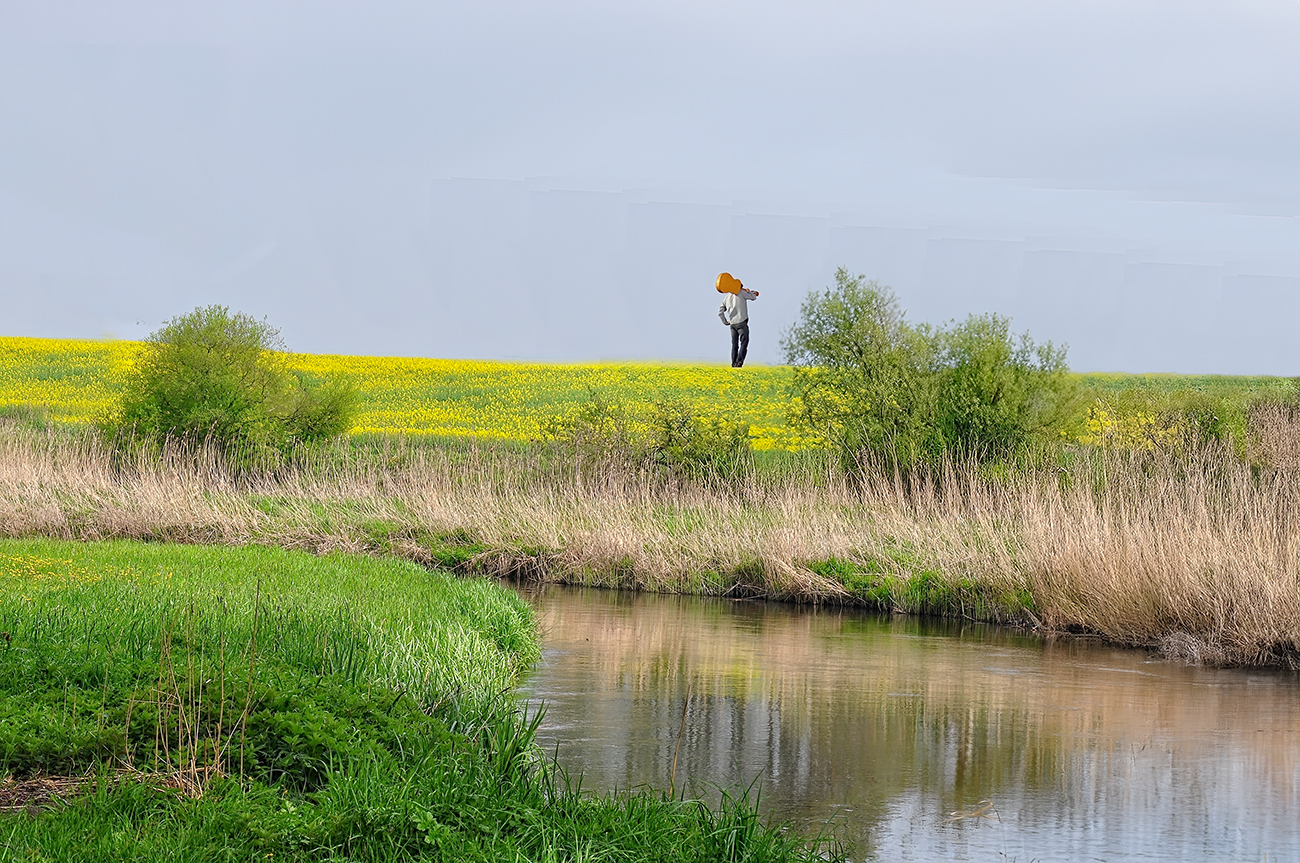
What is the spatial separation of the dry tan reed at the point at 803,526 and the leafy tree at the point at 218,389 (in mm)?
5780

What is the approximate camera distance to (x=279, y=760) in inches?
280

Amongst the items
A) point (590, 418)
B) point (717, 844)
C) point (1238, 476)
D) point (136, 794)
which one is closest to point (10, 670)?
point (136, 794)

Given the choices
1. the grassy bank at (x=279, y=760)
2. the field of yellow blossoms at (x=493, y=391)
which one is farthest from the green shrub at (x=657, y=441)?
the grassy bank at (x=279, y=760)

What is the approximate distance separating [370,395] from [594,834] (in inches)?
1988

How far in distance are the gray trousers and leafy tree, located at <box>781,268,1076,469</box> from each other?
1.96 metres

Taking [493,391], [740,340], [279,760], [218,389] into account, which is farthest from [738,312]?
[279,760]

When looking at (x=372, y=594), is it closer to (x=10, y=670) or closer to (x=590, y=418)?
(x=10, y=670)

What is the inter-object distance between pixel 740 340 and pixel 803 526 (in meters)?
18.0

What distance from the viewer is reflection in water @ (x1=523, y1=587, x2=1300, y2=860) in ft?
27.9

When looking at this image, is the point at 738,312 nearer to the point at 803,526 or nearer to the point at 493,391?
the point at 803,526

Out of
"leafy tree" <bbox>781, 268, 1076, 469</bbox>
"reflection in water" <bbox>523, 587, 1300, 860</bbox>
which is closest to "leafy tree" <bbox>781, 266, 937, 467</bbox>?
"leafy tree" <bbox>781, 268, 1076, 469</bbox>

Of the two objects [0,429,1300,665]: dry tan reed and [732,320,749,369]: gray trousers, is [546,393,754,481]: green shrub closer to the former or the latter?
[0,429,1300,665]: dry tan reed

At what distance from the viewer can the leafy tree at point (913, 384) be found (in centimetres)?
3238

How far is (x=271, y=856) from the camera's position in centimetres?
583
